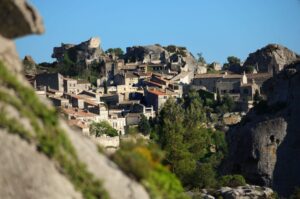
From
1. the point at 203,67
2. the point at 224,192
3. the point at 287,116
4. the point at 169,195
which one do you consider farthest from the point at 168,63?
the point at 169,195

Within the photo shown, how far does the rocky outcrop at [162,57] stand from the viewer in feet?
359

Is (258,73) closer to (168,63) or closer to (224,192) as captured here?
(168,63)

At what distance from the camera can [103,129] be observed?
72062mm

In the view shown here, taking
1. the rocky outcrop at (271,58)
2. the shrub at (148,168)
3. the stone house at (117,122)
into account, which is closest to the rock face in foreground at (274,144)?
the shrub at (148,168)

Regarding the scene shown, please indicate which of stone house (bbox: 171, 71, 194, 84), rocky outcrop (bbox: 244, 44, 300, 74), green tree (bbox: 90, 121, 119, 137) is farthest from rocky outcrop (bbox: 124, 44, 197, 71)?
green tree (bbox: 90, 121, 119, 137)

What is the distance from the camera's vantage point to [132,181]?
838cm

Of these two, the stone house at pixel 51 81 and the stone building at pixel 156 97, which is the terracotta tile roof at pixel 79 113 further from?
the stone house at pixel 51 81

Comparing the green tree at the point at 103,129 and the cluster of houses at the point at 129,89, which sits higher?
the cluster of houses at the point at 129,89

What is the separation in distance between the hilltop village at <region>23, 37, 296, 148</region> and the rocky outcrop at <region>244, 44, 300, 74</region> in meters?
0.12

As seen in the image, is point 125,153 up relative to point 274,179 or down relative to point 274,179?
up

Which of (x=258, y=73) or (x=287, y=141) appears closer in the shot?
(x=287, y=141)

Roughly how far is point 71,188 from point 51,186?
0.34 m

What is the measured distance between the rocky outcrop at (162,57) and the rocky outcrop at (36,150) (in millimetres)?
98889

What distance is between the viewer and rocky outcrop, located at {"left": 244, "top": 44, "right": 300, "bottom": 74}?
97.8 meters
